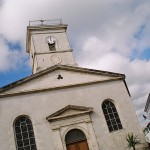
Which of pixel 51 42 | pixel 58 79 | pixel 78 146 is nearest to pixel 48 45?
pixel 51 42

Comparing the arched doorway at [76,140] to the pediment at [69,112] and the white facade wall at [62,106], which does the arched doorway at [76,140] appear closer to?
the white facade wall at [62,106]

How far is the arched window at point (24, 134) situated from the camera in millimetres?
18062

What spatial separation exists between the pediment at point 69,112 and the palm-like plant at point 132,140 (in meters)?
3.43

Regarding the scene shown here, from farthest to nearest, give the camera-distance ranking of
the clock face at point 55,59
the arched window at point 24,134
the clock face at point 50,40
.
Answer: the clock face at point 50,40 → the clock face at point 55,59 → the arched window at point 24,134

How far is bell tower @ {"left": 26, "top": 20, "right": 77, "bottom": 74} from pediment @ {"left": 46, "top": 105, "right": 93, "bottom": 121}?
5.57 metres

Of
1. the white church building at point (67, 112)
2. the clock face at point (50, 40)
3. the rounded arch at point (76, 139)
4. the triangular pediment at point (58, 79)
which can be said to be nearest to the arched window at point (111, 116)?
the white church building at point (67, 112)

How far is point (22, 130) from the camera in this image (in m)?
18.6

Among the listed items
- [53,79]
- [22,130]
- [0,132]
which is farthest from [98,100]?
[0,132]

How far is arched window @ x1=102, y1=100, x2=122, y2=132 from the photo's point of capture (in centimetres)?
1978

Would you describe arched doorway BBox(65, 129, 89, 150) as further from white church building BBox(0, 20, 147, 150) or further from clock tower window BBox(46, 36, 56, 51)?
clock tower window BBox(46, 36, 56, 51)

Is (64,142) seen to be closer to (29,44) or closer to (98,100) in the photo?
(98,100)

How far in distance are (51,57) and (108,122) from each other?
325 inches

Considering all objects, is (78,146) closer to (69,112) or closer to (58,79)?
(69,112)

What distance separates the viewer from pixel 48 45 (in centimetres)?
2502
